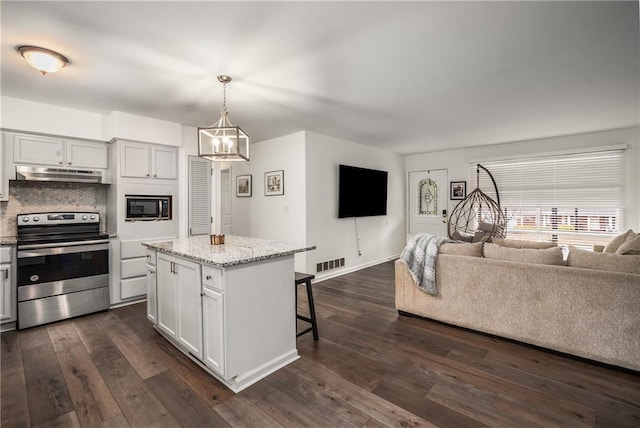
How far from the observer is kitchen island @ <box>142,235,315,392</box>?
79.5 inches

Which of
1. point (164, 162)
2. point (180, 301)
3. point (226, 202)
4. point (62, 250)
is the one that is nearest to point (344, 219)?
point (226, 202)

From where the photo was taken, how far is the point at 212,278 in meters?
2.09

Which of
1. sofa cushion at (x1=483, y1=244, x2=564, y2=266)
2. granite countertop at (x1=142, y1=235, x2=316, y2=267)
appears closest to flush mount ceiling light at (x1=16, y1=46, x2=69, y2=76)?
granite countertop at (x1=142, y1=235, x2=316, y2=267)

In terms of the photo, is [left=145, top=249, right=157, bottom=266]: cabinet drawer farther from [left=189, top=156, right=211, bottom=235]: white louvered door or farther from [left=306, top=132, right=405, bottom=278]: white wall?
[left=306, top=132, right=405, bottom=278]: white wall

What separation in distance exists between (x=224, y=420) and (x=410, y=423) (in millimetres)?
1071

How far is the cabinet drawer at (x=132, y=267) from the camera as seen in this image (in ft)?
12.1

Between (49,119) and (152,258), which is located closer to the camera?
(152,258)

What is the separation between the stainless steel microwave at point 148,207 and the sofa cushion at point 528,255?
12.9ft

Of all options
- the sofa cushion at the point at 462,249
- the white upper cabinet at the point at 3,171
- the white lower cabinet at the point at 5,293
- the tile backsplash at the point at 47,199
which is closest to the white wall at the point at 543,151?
the sofa cushion at the point at 462,249

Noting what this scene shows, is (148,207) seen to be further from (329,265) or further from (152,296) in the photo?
(329,265)

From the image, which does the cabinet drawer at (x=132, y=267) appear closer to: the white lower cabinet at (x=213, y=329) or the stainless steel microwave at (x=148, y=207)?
the stainless steel microwave at (x=148, y=207)

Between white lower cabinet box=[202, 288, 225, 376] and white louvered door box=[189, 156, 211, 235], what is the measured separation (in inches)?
95.5

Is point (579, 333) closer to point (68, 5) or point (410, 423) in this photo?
point (410, 423)

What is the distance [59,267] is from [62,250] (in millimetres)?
185
